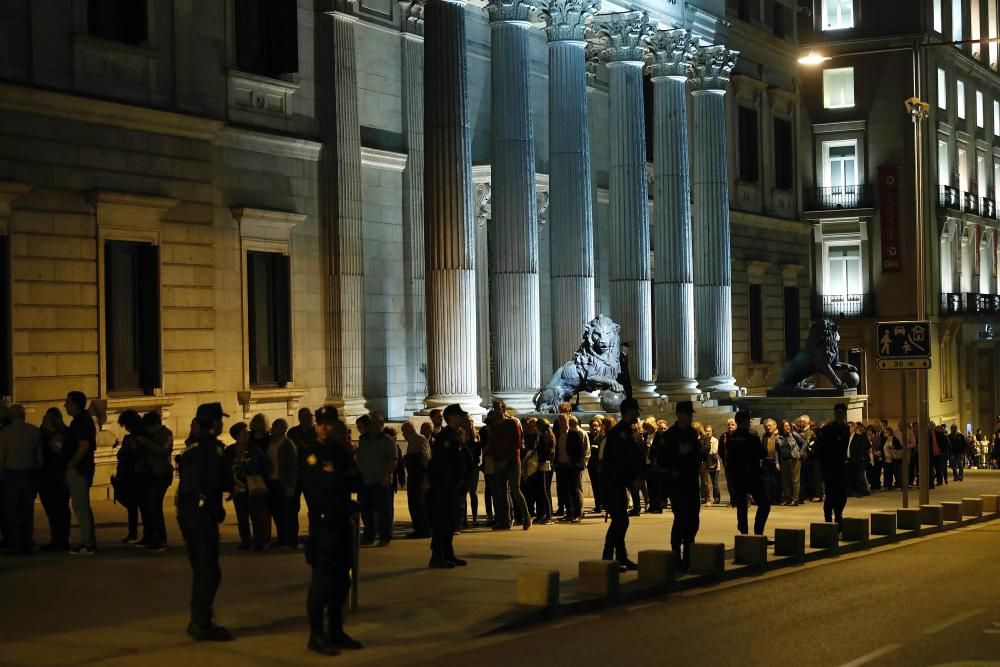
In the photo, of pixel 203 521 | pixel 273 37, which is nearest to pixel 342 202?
pixel 273 37

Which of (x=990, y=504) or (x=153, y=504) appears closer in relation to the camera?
(x=153, y=504)

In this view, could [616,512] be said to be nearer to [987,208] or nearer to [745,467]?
[745,467]

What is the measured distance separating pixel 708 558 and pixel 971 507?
10.9 meters

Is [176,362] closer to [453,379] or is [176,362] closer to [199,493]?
[453,379]

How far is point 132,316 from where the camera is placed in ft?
86.8

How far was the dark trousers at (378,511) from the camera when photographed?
62.5 ft

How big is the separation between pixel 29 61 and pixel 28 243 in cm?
297

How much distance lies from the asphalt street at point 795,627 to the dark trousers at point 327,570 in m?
0.91

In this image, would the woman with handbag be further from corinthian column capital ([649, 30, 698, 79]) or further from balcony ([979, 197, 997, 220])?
balcony ([979, 197, 997, 220])

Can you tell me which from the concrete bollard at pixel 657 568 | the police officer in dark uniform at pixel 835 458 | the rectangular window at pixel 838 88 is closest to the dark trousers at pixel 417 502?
the concrete bollard at pixel 657 568

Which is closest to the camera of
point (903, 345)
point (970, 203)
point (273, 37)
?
point (903, 345)

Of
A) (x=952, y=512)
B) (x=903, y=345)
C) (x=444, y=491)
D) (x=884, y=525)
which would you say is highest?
(x=903, y=345)

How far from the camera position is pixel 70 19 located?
25.0m

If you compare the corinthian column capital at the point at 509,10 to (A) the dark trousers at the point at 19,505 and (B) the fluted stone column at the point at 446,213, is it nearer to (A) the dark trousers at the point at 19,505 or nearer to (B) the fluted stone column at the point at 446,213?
(B) the fluted stone column at the point at 446,213
